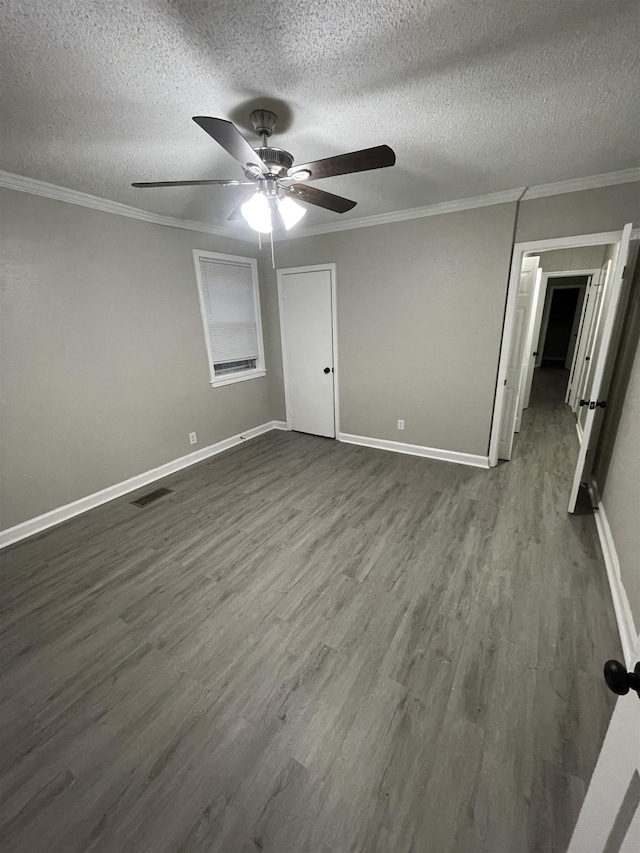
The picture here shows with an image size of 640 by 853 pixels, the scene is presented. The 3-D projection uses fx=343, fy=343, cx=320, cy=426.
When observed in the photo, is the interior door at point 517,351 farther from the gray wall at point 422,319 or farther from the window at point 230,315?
the window at point 230,315

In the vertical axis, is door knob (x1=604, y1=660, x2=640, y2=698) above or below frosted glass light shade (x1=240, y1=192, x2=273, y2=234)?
below

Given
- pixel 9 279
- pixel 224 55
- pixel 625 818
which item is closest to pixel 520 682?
pixel 625 818

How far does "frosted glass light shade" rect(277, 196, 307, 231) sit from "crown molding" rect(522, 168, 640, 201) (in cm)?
205

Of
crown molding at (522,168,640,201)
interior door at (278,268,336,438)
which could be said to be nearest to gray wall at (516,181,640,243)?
crown molding at (522,168,640,201)

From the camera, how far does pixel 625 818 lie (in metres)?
0.61

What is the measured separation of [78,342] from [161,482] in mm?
1479

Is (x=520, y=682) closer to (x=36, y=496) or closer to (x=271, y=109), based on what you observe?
(x=271, y=109)

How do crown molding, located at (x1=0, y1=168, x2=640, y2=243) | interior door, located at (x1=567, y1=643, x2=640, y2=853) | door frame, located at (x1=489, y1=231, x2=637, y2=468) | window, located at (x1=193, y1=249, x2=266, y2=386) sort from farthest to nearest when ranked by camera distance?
window, located at (x1=193, y1=249, x2=266, y2=386) < door frame, located at (x1=489, y1=231, x2=637, y2=468) < crown molding, located at (x1=0, y1=168, x2=640, y2=243) < interior door, located at (x1=567, y1=643, x2=640, y2=853)

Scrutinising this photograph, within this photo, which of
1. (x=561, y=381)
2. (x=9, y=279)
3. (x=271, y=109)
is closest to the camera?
(x=271, y=109)

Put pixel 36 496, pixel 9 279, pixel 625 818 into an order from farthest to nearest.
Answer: pixel 36 496 → pixel 9 279 → pixel 625 818

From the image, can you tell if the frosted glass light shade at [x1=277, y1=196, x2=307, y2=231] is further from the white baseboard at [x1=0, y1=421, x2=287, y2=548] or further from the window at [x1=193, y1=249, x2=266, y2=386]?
the white baseboard at [x1=0, y1=421, x2=287, y2=548]

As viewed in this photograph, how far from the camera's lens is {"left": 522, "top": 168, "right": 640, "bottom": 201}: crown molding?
8.11 ft

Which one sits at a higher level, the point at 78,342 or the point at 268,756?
the point at 78,342

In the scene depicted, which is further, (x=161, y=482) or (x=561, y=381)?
(x=561, y=381)
